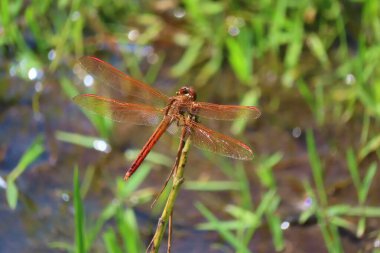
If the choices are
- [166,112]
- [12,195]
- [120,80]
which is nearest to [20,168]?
[12,195]

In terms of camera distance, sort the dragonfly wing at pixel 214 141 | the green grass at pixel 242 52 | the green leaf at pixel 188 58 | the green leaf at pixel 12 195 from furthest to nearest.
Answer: the green leaf at pixel 188 58 < the green grass at pixel 242 52 < the green leaf at pixel 12 195 < the dragonfly wing at pixel 214 141

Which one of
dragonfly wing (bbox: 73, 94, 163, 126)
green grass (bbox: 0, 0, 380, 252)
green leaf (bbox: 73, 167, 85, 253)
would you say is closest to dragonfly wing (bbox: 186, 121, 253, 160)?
dragonfly wing (bbox: 73, 94, 163, 126)

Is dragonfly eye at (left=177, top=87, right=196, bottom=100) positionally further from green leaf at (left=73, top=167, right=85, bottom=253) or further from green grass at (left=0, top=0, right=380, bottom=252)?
green grass at (left=0, top=0, right=380, bottom=252)

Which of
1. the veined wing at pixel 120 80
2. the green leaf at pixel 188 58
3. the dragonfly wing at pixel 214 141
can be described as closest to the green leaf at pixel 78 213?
the dragonfly wing at pixel 214 141

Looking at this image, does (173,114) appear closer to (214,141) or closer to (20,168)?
(214,141)

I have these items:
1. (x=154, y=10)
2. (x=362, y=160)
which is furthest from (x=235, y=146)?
(x=154, y=10)

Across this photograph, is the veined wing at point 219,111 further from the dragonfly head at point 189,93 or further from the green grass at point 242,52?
the green grass at point 242,52

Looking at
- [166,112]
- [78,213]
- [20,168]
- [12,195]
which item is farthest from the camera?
[20,168]
